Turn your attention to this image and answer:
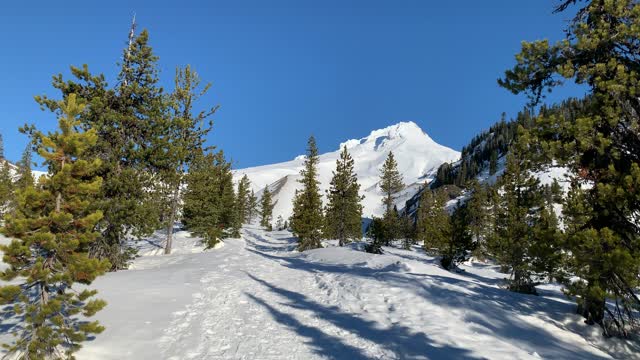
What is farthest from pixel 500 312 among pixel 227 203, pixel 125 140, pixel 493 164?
pixel 493 164

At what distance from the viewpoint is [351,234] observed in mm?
63906

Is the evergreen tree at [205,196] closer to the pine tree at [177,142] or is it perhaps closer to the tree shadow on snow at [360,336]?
the pine tree at [177,142]


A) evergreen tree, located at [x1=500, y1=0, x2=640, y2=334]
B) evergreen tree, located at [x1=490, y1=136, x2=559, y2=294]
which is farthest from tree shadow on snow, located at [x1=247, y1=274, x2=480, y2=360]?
evergreen tree, located at [x1=490, y1=136, x2=559, y2=294]

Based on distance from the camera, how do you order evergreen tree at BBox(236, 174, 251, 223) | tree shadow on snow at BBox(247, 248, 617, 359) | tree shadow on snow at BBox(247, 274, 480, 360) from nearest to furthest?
tree shadow on snow at BBox(247, 274, 480, 360) < tree shadow on snow at BBox(247, 248, 617, 359) < evergreen tree at BBox(236, 174, 251, 223)

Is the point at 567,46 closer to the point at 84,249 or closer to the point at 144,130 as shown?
the point at 84,249

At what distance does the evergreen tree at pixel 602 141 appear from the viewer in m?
9.40

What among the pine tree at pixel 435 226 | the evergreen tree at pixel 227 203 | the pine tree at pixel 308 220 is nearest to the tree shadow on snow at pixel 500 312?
the pine tree at pixel 435 226

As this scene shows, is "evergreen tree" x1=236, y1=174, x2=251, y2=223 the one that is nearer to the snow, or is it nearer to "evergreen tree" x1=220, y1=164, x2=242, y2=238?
"evergreen tree" x1=220, y1=164, x2=242, y2=238

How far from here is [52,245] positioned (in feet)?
23.9

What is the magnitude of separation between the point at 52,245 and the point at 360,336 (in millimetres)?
7078

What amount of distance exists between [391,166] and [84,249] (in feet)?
177

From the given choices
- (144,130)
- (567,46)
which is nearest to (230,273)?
(144,130)

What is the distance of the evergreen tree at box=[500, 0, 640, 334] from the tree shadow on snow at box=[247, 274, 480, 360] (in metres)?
3.82

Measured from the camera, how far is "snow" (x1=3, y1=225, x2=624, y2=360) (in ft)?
30.1
